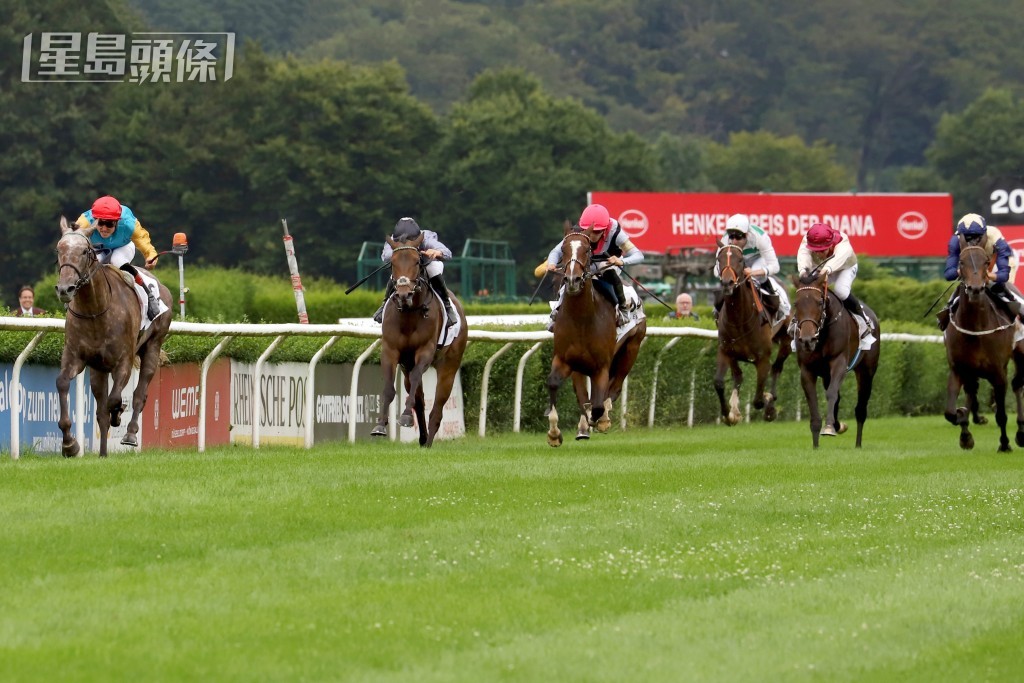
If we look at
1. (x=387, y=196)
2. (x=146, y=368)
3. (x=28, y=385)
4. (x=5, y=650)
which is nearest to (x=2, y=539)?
(x=5, y=650)

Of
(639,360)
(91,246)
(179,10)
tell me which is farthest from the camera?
(179,10)

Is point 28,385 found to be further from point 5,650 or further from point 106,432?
point 5,650

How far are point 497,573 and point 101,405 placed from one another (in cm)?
543

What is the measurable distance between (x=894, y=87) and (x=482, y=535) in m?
96.5

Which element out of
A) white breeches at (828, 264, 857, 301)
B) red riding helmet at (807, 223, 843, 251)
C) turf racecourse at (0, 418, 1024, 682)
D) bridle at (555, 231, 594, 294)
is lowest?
turf racecourse at (0, 418, 1024, 682)

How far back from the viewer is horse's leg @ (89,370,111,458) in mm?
11291

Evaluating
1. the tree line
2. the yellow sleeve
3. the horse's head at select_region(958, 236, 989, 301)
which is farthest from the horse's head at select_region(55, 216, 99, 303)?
the tree line

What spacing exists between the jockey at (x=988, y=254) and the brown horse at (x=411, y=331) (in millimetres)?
3580

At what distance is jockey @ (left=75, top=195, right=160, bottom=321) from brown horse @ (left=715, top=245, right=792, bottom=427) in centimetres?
448

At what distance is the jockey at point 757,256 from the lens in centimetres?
1423

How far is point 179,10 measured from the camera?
278ft

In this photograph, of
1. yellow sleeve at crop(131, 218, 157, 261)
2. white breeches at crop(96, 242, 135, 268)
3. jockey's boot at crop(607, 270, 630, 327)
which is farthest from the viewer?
jockey's boot at crop(607, 270, 630, 327)

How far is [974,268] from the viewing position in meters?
12.8

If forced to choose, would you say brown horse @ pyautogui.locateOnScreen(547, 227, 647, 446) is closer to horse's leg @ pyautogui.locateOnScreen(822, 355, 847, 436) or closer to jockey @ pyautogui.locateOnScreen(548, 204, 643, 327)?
jockey @ pyautogui.locateOnScreen(548, 204, 643, 327)
